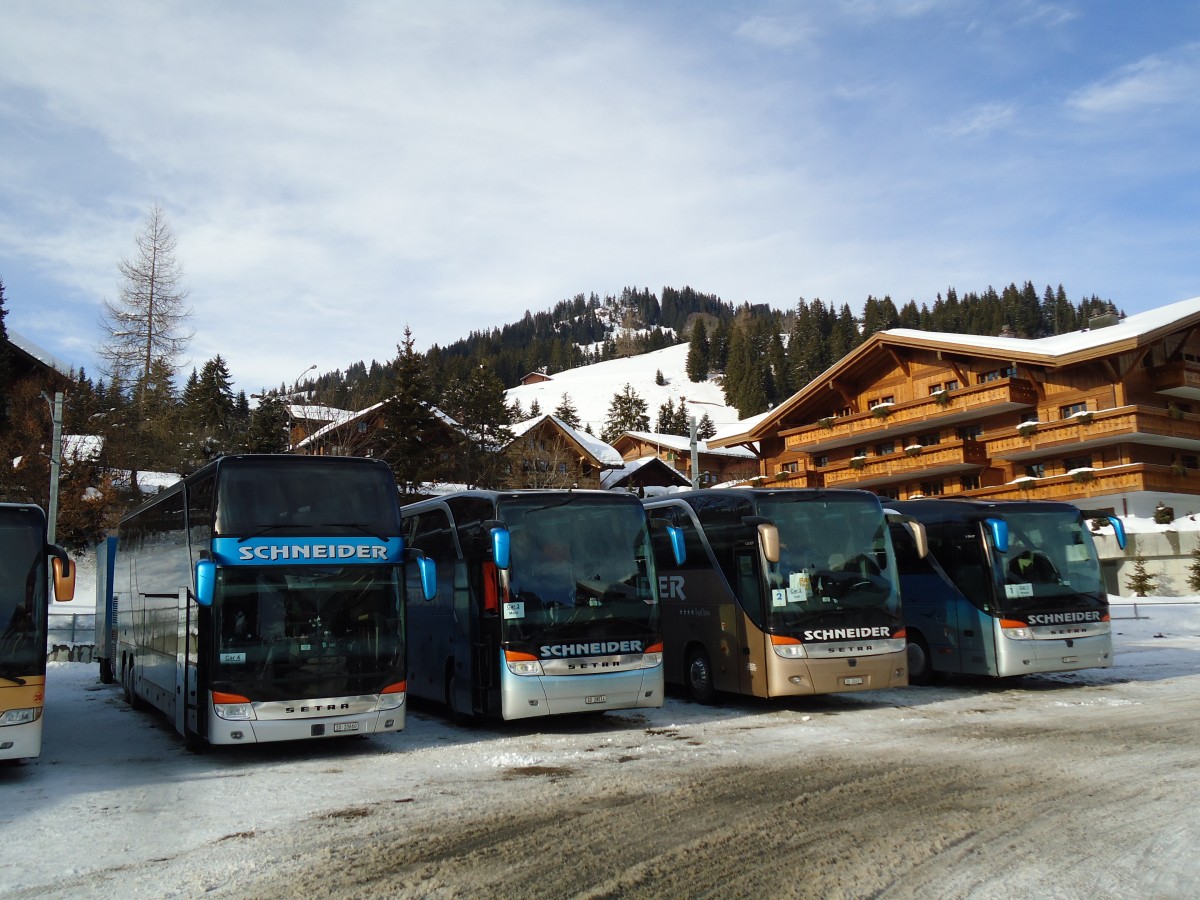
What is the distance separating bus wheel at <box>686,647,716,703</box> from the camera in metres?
15.3

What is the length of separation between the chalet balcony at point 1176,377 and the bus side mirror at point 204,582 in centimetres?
4098

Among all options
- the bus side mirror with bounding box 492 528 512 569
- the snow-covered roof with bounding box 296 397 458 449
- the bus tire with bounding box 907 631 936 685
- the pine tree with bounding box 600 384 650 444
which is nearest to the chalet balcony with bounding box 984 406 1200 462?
the bus tire with bounding box 907 631 936 685

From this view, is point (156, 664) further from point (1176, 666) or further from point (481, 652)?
point (1176, 666)

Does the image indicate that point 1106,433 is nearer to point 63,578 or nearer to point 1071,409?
point 1071,409

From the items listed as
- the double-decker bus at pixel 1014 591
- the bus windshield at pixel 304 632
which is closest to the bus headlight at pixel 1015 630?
the double-decker bus at pixel 1014 591

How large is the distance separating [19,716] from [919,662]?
44.6 feet

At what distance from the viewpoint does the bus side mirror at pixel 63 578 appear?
33.5 ft

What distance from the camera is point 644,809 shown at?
316 inches

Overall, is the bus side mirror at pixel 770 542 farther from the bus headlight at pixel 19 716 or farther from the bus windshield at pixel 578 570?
the bus headlight at pixel 19 716

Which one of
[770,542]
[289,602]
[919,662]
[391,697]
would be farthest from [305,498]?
[919,662]

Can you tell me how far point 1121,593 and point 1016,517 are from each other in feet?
77.7

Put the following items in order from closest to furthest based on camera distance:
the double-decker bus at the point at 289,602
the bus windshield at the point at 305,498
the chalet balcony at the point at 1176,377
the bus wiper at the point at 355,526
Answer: the double-decker bus at the point at 289,602 → the bus windshield at the point at 305,498 → the bus wiper at the point at 355,526 → the chalet balcony at the point at 1176,377

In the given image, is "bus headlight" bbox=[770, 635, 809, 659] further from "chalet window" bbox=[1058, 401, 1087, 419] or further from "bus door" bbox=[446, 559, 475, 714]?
"chalet window" bbox=[1058, 401, 1087, 419]

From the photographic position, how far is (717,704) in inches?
605
